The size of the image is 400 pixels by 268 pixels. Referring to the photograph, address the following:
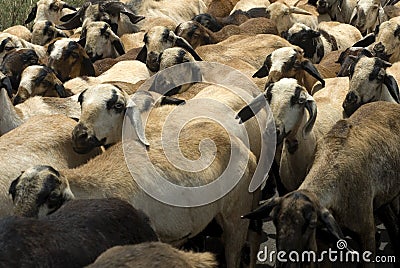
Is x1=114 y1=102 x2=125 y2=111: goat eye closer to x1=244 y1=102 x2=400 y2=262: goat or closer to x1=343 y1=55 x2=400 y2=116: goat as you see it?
x1=244 y1=102 x2=400 y2=262: goat

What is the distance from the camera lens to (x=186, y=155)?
280 inches

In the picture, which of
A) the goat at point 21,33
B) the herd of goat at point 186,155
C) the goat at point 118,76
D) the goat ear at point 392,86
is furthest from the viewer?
the goat at point 21,33

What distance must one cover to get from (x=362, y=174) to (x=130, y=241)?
231cm

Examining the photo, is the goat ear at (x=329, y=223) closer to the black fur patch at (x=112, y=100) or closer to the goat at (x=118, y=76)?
the black fur patch at (x=112, y=100)

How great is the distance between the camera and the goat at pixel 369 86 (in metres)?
8.77

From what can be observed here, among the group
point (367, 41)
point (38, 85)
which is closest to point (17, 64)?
point (38, 85)

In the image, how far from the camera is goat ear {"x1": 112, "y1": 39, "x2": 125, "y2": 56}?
476 inches

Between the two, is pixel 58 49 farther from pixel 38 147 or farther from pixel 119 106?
pixel 38 147

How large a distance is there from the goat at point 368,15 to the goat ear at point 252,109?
641 centimetres

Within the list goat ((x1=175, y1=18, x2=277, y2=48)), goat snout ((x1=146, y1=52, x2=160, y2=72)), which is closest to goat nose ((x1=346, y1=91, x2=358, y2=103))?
goat snout ((x1=146, y1=52, x2=160, y2=72))

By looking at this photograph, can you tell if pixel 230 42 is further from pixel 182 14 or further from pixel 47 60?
pixel 182 14

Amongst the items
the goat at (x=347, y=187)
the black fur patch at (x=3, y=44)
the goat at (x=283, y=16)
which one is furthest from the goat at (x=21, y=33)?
the goat at (x=347, y=187)

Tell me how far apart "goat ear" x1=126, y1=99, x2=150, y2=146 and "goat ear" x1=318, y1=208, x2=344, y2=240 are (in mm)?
1631

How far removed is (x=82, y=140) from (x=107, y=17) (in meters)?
5.94
